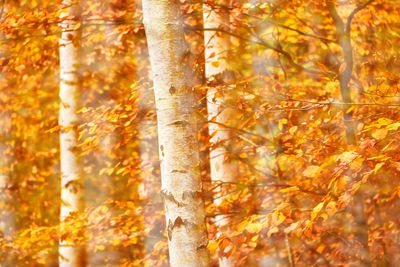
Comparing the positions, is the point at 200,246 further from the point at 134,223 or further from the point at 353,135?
the point at 134,223

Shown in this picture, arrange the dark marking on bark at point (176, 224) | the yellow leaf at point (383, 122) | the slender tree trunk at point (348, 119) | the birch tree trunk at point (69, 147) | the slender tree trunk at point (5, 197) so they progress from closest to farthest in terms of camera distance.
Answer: the yellow leaf at point (383, 122)
the dark marking on bark at point (176, 224)
the slender tree trunk at point (348, 119)
the birch tree trunk at point (69, 147)
the slender tree trunk at point (5, 197)

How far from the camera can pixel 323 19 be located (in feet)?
19.1

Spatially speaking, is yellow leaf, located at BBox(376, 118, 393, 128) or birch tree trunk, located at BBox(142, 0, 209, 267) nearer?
yellow leaf, located at BBox(376, 118, 393, 128)

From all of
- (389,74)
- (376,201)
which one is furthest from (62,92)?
(376,201)

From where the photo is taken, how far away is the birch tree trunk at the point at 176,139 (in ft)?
8.45

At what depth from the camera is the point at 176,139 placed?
260 centimetres

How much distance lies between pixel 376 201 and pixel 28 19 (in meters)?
4.70

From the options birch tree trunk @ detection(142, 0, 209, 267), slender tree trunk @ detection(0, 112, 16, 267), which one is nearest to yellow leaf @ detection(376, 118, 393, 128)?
birch tree trunk @ detection(142, 0, 209, 267)

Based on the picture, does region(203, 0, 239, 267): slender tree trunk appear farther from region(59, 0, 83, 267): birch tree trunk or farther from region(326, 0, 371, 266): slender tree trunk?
region(59, 0, 83, 267): birch tree trunk

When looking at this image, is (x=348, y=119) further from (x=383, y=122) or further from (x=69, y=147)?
(x=69, y=147)

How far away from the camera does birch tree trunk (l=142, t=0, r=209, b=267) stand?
8.45ft

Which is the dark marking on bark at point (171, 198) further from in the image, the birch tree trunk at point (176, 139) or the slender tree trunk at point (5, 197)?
the slender tree trunk at point (5, 197)

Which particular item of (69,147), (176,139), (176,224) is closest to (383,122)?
(176,139)

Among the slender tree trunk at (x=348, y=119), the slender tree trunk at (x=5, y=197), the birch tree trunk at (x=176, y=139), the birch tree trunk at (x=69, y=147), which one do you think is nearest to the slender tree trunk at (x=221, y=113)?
the slender tree trunk at (x=348, y=119)
